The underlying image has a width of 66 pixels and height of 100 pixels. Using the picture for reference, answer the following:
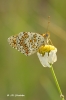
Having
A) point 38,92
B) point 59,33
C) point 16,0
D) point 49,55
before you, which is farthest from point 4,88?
point 49,55

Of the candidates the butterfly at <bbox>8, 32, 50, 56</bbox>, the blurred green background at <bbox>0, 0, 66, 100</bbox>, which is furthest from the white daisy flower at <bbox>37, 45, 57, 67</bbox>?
the blurred green background at <bbox>0, 0, 66, 100</bbox>

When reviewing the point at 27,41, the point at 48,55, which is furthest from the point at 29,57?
the point at 48,55

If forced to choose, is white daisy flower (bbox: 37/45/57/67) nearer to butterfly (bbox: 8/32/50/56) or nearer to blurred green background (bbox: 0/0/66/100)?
butterfly (bbox: 8/32/50/56)

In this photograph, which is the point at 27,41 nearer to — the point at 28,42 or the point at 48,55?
the point at 28,42

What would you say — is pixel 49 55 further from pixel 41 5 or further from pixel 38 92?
pixel 41 5

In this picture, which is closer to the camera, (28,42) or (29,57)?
(28,42)
